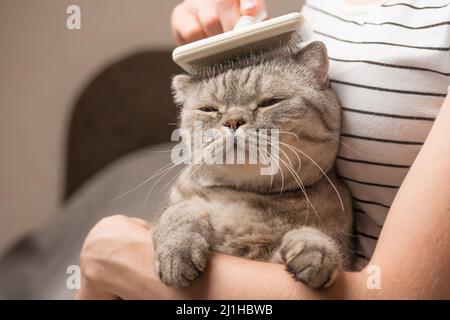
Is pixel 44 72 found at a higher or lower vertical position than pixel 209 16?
lower

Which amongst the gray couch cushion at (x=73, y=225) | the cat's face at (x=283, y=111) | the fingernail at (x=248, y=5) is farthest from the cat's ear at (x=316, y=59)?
the gray couch cushion at (x=73, y=225)

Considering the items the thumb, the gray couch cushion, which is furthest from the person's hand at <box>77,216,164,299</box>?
the gray couch cushion

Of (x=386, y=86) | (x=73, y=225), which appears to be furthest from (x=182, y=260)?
(x=73, y=225)

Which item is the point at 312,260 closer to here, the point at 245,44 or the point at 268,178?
the point at 268,178

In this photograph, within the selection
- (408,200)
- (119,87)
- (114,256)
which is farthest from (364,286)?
(119,87)

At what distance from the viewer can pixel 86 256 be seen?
0.85 metres

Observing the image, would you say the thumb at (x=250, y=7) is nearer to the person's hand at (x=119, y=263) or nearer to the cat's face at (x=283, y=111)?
the cat's face at (x=283, y=111)

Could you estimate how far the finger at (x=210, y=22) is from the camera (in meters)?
0.91

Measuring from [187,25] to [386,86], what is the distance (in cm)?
34

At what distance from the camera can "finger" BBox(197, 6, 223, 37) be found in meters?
0.91

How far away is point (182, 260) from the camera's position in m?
0.70

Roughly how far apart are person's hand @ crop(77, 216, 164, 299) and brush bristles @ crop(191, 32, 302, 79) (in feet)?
0.83

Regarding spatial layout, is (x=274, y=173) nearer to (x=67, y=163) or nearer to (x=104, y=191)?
(x=104, y=191)

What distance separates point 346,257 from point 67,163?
1.57 meters
